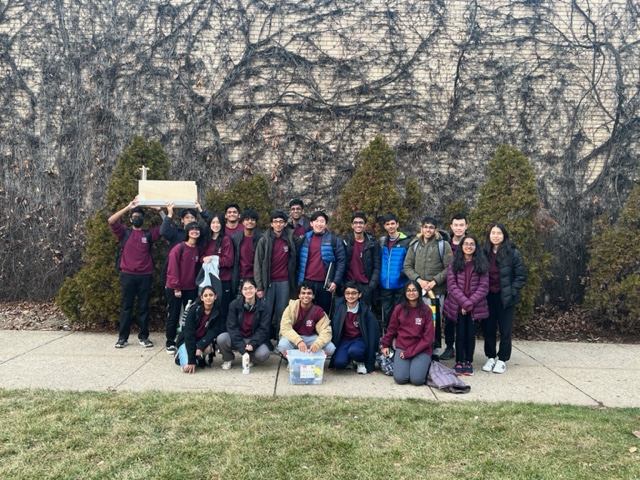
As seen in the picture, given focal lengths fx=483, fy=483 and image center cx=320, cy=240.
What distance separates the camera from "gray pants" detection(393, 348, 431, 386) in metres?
5.00

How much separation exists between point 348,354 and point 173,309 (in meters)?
2.31

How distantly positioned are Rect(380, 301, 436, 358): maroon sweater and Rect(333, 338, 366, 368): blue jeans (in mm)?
417

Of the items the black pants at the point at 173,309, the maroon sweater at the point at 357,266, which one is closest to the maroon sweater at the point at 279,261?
the maroon sweater at the point at 357,266

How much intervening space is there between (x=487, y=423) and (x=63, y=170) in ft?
27.4

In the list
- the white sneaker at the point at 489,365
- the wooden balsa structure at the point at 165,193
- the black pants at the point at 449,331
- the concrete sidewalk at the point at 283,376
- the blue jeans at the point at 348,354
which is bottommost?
the concrete sidewalk at the point at 283,376

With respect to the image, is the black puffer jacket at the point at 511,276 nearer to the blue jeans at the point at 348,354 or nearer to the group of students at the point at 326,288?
the group of students at the point at 326,288

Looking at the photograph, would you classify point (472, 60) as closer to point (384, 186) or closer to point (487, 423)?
point (384, 186)

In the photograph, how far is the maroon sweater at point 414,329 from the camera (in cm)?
512

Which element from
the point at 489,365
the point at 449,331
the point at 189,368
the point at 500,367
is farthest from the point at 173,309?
the point at 500,367

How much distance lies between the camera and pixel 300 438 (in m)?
3.62

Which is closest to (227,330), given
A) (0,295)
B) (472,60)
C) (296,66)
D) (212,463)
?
(212,463)

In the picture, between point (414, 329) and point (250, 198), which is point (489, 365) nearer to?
point (414, 329)

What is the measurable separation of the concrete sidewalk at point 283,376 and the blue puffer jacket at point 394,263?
3.85 feet

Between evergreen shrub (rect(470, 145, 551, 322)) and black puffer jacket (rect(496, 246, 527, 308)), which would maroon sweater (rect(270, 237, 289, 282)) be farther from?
evergreen shrub (rect(470, 145, 551, 322))
